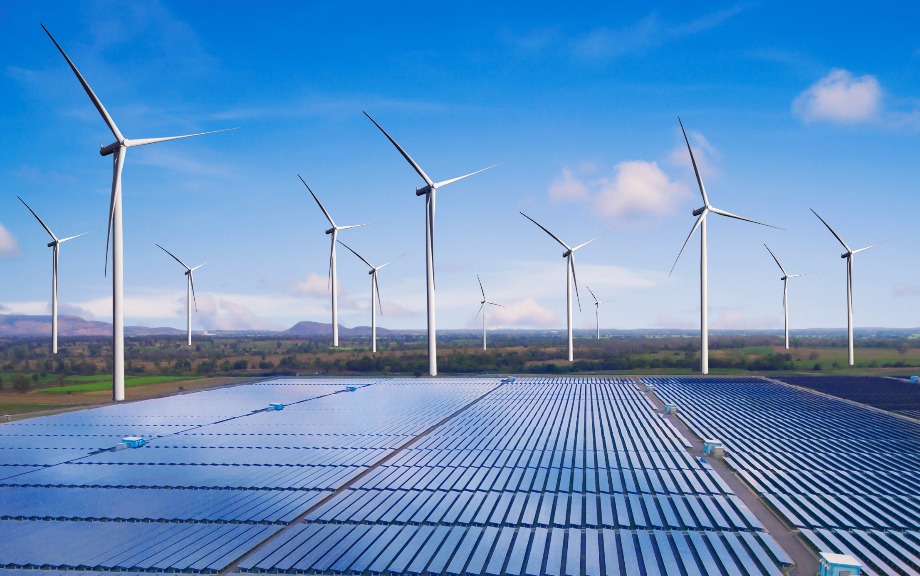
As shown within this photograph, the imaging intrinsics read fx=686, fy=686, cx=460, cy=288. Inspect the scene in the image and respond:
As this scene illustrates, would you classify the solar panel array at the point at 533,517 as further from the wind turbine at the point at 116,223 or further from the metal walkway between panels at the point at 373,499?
the wind turbine at the point at 116,223

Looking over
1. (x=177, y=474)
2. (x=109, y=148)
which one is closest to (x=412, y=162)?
(x=109, y=148)

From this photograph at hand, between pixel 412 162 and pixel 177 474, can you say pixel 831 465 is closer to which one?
pixel 177 474

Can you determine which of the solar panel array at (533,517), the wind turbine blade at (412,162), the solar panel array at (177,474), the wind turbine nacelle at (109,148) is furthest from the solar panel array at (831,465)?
the wind turbine nacelle at (109,148)

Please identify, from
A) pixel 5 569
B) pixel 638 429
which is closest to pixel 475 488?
pixel 5 569

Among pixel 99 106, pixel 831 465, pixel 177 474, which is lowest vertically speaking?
pixel 831 465

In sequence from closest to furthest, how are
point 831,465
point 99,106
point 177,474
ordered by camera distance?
point 177,474
point 831,465
point 99,106

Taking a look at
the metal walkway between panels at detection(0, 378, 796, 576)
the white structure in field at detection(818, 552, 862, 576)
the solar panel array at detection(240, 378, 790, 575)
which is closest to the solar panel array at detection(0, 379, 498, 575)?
the metal walkway between panels at detection(0, 378, 796, 576)

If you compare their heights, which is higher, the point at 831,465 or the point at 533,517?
the point at 533,517

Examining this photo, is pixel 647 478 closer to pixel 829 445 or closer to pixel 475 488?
pixel 475 488
